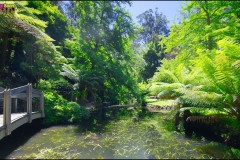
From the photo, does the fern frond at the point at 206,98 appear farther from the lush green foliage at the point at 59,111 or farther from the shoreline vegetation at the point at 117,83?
the lush green foliage at the point at 59,111

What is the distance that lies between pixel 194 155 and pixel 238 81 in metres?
1.99

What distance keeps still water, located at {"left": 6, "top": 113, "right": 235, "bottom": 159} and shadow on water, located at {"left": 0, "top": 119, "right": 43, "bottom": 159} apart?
0.16 meters

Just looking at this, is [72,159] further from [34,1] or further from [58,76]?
[34,1]

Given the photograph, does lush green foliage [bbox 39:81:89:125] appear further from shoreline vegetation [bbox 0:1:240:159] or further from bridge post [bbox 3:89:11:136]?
bridge post [bbox 3:89:11:136]

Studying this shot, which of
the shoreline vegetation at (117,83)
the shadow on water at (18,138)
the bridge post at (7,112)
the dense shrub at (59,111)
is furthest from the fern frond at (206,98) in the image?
the dense shrub at (59,111)

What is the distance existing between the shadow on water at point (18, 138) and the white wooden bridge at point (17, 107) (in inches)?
15.5

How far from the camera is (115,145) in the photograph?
577cm

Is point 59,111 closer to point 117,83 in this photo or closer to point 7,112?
point 7,112

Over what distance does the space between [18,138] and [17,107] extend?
1.32 m

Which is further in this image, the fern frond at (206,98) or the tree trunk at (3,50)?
the tree trunk at (3,50)

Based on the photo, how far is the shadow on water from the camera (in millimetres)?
5381

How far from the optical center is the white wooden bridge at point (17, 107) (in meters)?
5.09

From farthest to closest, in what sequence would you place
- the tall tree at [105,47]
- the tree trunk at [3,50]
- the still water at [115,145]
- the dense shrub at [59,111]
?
the tall tree at [105,47] < the tree trunk at [3,50] < the dense shrub at [59,111] < the still water at [115,145]

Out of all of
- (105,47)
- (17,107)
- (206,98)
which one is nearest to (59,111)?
(17,107)
